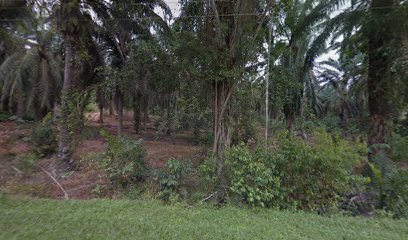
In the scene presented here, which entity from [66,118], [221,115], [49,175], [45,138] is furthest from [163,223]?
[45,138]

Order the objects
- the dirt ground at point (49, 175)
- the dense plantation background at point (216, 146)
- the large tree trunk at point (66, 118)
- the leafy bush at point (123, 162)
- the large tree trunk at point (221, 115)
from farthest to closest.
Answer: the large tree trunk at point (66, 118) < the large tree trunk at point (221, 115) < the leafy bush at point (123, 162) < the dirt ground at point (49, 175) < the dense plantation background at point (216, 146)

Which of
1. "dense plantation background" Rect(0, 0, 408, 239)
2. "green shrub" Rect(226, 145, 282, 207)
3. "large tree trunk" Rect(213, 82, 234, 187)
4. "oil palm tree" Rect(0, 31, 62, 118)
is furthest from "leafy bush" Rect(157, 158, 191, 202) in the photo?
"oil palm tree" Rect(0, 31, 62, 118)

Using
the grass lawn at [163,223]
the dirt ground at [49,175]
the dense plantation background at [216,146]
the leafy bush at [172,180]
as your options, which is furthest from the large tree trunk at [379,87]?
the leafy bush at [172,180]

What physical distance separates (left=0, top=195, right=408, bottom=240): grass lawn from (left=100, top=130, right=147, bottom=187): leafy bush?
166 cm

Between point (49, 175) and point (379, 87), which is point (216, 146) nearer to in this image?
point (49, 175)

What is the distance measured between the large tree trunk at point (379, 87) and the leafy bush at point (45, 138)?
10850mm

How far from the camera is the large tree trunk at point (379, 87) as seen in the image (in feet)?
31.6

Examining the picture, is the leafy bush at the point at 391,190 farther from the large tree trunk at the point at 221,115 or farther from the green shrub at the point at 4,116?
the green shrub at the point at 4,116

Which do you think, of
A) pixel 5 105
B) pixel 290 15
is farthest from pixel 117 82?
pixel 5 105

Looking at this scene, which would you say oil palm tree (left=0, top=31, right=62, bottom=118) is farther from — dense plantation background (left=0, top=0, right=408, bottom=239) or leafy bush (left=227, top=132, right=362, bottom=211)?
leafy bush (left=227, top=132, right=362, bottom=211)

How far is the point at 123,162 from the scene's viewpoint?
8.22m

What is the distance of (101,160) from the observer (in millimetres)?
8414

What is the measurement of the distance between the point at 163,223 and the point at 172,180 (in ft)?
7.08

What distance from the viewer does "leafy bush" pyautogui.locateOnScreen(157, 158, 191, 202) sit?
724cm
